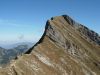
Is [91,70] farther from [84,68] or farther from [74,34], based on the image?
[74,34]

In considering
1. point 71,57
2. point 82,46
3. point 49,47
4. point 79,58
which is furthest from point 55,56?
point 82,46

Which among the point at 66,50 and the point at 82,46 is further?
the point at 82,46

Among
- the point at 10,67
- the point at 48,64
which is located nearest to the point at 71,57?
the point at 48,64

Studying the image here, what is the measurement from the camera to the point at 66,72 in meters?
136

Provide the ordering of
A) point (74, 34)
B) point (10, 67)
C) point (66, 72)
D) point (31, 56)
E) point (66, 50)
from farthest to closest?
point (74, 34) < point (66, 50) < point (66, 72) < point (31, 56) < point (10, 67)

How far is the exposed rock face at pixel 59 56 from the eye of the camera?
109588 millimetres

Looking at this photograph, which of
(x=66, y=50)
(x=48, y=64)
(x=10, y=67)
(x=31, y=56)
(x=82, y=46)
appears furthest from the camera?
(x=82, y=46)

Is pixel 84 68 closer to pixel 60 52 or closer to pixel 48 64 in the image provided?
pixel 60 52

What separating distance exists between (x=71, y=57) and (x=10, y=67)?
68.0 meters

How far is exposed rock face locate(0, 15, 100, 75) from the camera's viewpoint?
360ft

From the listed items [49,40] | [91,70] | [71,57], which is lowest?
[91,70]

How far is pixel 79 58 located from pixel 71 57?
9945 millimetres

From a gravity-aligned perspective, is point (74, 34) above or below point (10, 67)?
above

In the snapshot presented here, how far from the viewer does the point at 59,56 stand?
5738 inches
